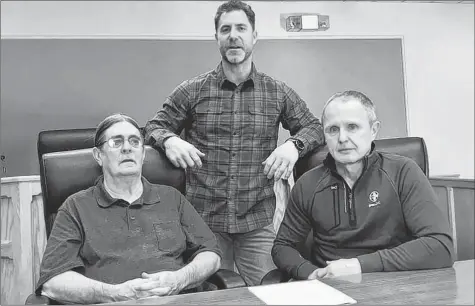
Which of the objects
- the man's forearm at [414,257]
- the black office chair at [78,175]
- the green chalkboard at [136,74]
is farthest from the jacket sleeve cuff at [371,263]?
the green chalkboard at [136,74]

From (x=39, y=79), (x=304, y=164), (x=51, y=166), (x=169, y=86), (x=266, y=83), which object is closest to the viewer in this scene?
(x=51, y=166)

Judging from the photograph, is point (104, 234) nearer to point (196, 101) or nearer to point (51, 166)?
point (51, 166)

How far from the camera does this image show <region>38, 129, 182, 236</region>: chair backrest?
1.45m

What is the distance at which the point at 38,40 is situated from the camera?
2.94 m

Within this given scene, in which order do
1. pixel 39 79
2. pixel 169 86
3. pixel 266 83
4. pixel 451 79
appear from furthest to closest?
pixel 169 86
pixel 39 79
pixel 451 79
pixel 266 83

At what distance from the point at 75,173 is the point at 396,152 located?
1.10 m

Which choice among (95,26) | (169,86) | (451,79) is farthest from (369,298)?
(95,26)

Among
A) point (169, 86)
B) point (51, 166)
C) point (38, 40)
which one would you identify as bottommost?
point (51, 166)

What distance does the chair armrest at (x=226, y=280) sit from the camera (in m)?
1.26

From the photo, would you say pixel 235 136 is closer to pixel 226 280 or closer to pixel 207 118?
pixel 207 118

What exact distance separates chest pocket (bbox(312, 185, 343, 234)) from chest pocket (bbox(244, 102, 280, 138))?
454mm

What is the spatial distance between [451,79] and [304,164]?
5.14 ft

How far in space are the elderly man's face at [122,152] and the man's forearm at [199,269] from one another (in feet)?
1.10

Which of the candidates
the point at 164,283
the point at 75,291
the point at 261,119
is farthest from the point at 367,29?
the point at 75,291
